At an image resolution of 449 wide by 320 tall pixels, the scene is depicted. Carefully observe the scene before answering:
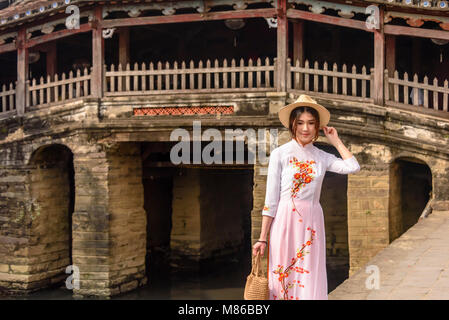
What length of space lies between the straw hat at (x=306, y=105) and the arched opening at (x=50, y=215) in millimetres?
8963

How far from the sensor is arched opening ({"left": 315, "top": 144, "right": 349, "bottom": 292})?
13.2m

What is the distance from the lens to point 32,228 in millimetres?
12555

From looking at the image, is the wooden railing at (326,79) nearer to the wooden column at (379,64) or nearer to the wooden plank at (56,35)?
Result: the wooden column at (379,64)

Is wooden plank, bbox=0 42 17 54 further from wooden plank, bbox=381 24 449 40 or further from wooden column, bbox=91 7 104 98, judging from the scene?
wooden plank, bbox=381 24 449 40

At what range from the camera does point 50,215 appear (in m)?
13.0

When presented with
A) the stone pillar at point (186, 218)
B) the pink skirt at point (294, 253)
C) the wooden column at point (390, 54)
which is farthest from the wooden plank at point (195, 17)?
the pink skirt at point (294, 253)

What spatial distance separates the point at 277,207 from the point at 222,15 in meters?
7.26

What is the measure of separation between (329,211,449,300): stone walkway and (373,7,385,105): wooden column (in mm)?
3285

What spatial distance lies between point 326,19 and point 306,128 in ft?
21.7

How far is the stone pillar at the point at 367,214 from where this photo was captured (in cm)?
1002

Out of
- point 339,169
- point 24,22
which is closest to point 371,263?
point 339,169

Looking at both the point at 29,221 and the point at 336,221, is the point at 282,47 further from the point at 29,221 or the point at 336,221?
the point at 29,221

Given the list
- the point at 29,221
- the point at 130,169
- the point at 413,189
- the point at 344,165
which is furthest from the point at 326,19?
the point at 29,221

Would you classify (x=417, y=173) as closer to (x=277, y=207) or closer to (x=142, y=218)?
(x=142, y=218)
